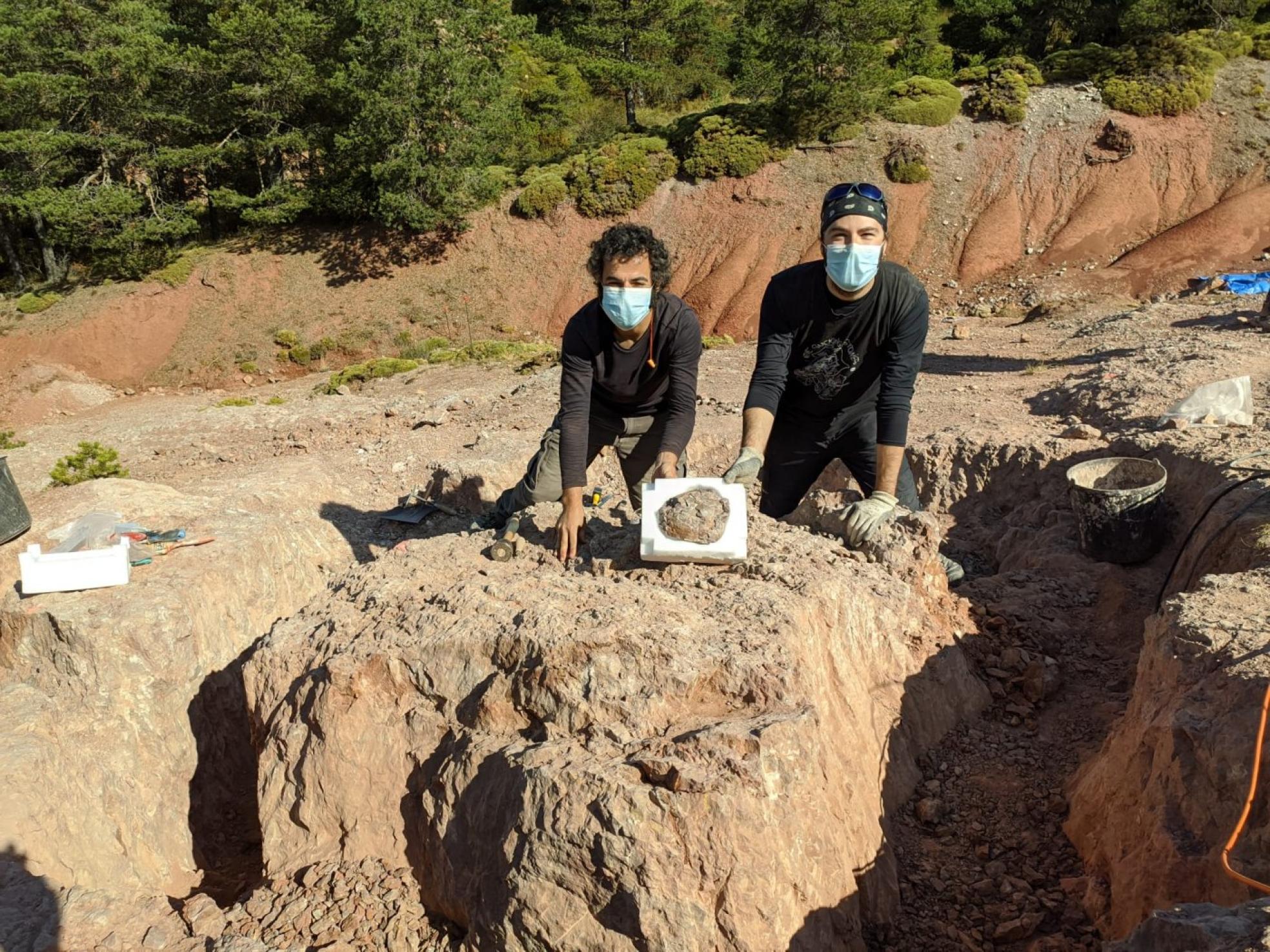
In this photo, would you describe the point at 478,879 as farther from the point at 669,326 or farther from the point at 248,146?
the point at 248,146

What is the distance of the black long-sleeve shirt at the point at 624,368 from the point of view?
12.8 ft

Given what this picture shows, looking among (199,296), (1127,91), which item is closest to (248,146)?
(199,296)

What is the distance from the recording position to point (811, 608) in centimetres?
323

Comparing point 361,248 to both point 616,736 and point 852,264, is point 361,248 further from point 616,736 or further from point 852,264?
point 616,736

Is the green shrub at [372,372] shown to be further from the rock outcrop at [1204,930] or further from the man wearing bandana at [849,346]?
the rock outcrop at [1204,930]

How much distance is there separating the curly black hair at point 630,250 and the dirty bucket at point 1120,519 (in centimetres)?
277

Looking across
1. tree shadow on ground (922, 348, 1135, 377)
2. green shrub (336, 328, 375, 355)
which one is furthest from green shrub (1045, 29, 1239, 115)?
green shrub (336, 328, 375, 355)

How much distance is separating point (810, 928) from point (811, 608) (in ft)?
3.44

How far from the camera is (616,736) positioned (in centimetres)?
279

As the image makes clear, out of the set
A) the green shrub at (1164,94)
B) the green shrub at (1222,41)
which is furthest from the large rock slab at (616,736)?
the green shrub at (1222,41)

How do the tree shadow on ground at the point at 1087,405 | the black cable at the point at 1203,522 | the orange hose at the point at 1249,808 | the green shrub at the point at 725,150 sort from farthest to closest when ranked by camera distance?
the green shrub at the point at 725,150 → the tree shadow on ground at the point at 1087,405 → the black cable at the point at 1203,522 → the orange hose at the point at 1249,808

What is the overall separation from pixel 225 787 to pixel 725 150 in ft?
64.2

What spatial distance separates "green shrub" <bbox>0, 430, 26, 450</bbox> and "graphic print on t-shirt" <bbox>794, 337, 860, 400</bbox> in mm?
11392

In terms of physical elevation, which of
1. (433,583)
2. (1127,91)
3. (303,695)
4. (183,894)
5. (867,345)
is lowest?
(183,894)
